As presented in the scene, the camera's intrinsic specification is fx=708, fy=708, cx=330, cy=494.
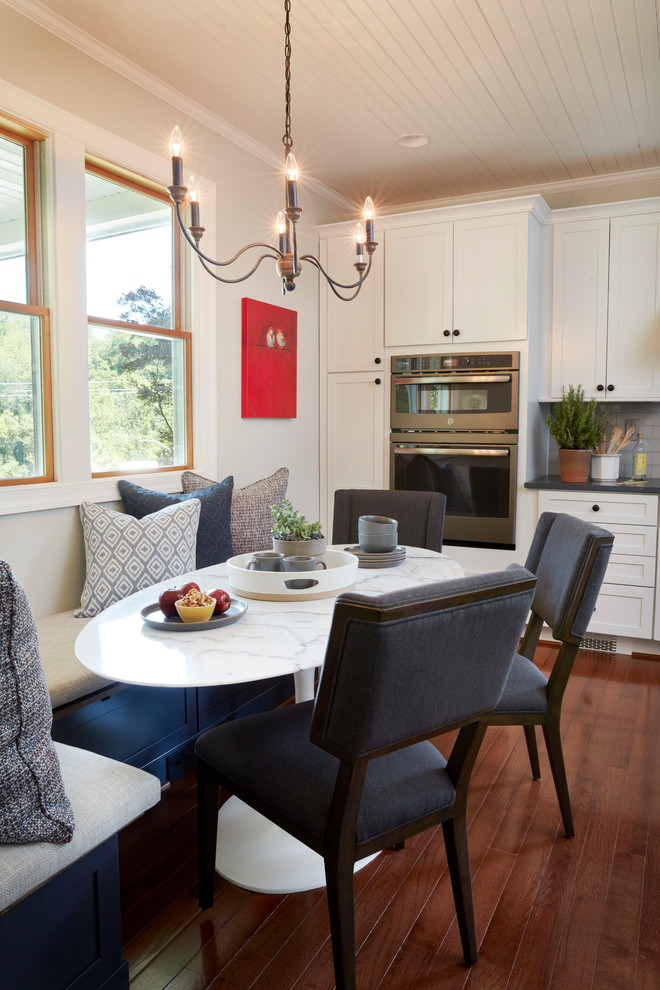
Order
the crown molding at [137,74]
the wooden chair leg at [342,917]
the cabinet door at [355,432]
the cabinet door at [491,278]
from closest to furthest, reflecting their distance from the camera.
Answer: the wooden chair leg at [342,917] → the crown molding at [137,74] → the cabinet door at [491,278] → the cabinet door at [355,432]

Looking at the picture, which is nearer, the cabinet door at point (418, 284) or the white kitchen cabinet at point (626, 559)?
the white kitchen cabinet at point (626, 559)

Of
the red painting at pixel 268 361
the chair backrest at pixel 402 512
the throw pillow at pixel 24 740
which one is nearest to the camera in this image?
the throw pillow at pixel 24 740

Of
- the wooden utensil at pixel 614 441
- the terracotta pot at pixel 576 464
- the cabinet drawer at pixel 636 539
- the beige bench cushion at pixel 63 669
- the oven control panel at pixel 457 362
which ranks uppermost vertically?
the oven control panel at pixel 457 362

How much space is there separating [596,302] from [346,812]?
3.48 meters

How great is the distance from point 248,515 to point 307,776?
1835mm

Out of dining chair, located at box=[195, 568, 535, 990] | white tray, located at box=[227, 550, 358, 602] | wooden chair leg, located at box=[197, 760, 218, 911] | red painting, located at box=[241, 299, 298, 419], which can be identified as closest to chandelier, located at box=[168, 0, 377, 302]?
white tray, located at box=[227, 550, 358, 602]

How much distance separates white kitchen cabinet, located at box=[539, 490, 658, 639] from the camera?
11.7 feet

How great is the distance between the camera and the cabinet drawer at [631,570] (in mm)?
3561

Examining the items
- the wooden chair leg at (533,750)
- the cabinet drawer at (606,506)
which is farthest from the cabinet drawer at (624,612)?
the wooden chair leg at (533,750)

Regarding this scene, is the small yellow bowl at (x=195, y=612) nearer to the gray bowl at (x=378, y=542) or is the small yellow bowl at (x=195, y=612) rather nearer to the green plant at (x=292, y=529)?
the green plant at (x=292, y=529)

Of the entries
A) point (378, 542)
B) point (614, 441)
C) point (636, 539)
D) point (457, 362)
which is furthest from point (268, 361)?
point (636, 539)

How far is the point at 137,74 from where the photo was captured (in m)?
2.85

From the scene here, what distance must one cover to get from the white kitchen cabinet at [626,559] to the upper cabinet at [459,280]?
1000mm

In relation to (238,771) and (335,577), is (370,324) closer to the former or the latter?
(335,577)
